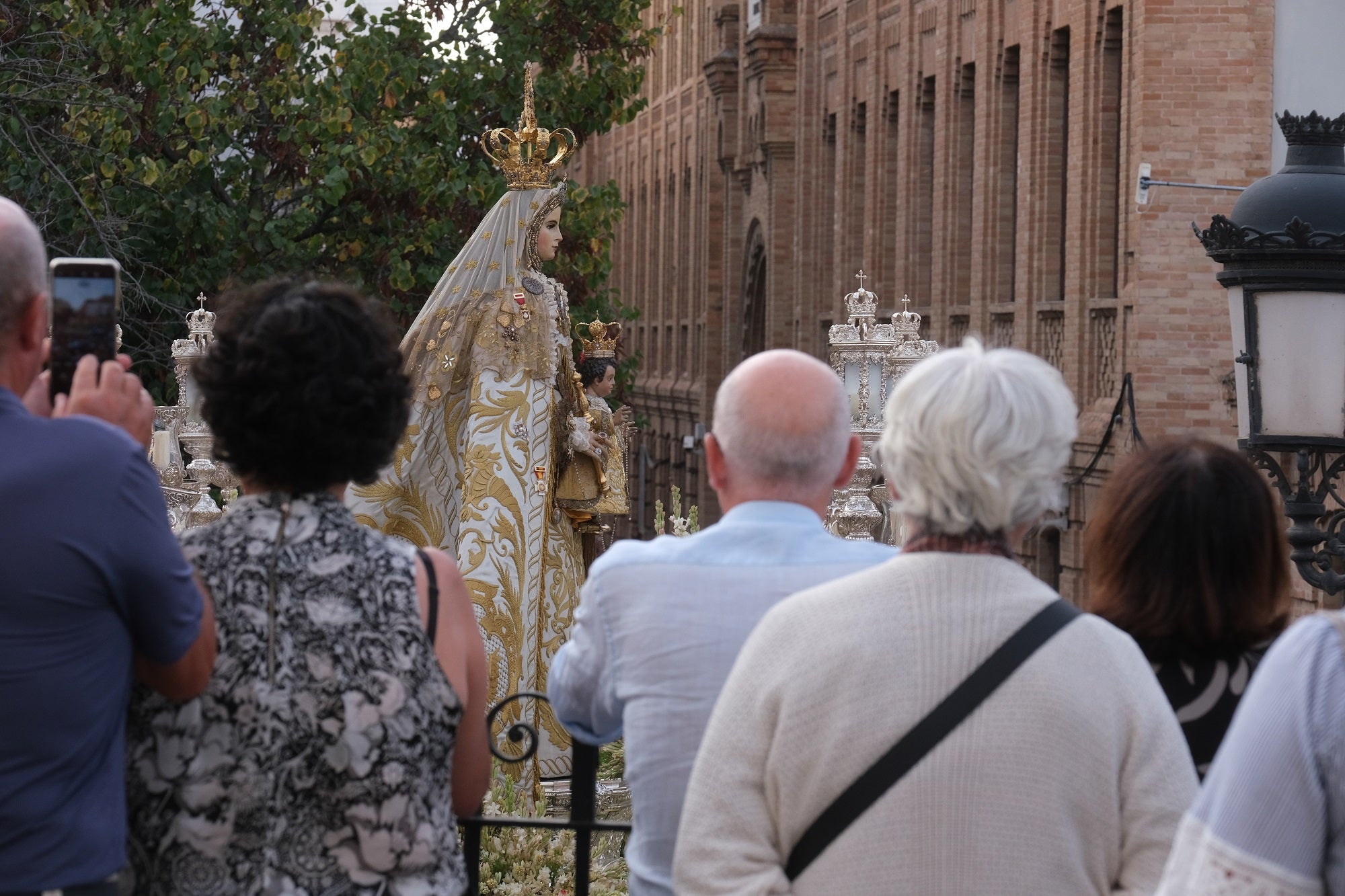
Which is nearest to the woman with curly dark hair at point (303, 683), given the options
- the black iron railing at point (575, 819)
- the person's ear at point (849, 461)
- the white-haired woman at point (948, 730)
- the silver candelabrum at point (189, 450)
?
the white-haired woman at point (948, 730)

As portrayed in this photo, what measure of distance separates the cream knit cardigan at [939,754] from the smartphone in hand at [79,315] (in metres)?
1.09

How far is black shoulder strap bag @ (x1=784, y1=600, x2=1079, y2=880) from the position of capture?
2.88m

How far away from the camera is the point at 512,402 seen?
8.66m

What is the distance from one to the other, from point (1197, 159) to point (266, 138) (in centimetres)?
812

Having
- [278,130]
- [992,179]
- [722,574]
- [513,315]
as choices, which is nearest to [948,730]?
[722,574]

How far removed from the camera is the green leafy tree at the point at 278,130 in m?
16.7

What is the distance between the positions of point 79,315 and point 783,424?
3.61 feet

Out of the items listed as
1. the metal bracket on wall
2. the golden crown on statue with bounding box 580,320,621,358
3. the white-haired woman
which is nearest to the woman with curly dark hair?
the white-haired woman

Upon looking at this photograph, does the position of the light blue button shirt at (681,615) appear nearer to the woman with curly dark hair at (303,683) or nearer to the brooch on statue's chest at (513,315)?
the woman with curly dark hair at (303,683)

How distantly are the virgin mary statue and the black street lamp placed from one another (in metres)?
3.00

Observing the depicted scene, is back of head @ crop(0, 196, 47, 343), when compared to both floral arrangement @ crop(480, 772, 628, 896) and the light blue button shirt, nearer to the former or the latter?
the light blue button shirt

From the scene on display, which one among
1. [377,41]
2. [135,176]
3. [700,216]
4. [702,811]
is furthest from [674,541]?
[700,216]

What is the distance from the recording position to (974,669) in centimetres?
290

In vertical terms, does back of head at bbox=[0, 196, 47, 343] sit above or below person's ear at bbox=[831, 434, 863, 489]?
above
